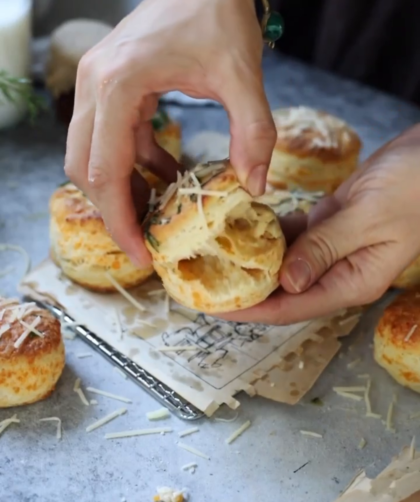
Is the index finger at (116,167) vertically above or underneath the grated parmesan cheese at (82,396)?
above

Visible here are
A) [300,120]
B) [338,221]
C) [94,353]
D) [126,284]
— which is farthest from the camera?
[300,120]

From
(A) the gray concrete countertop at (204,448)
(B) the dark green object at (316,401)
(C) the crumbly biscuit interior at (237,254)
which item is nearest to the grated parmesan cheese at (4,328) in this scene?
(A) the gray concrete countertop at (204,448)

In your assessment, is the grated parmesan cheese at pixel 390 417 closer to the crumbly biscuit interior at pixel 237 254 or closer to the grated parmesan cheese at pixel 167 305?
the crumbly biscuit interior at pixel 237 254

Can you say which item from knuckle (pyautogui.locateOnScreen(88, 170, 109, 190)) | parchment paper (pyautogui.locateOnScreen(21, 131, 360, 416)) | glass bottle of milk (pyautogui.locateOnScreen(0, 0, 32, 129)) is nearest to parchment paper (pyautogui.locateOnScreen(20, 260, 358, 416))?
Answer: parchment paper (pyautogui.locateOnScreen(21, 131, 360, 416))

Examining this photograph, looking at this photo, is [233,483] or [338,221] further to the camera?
[338,221]

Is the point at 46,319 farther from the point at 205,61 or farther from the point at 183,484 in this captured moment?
the point at 205,61

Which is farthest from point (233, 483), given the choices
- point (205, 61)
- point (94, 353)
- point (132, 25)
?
point (132, 25)

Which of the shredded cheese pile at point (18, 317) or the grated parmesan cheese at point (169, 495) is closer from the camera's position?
the grated parmesan cheese at point (169, 495)

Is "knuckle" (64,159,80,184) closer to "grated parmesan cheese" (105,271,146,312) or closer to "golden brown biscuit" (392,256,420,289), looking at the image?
"grated parmesan cheese" (105,271,146,312)
